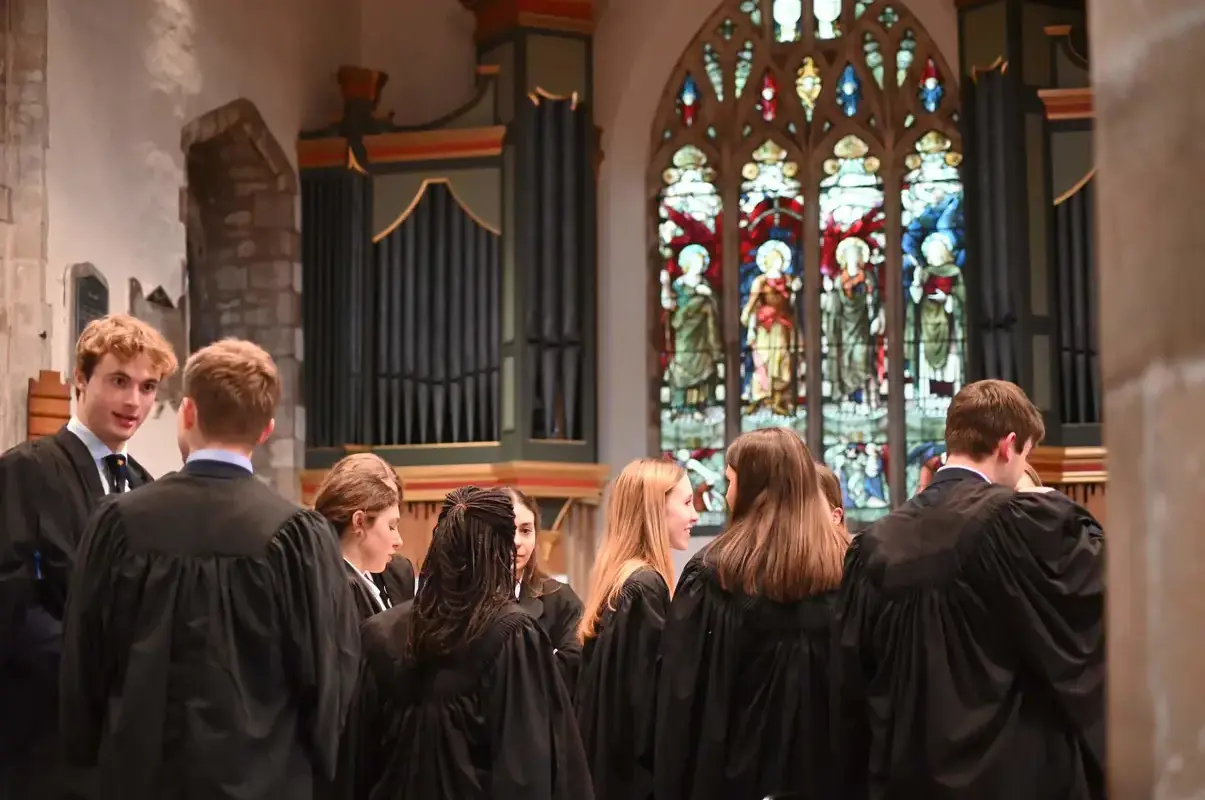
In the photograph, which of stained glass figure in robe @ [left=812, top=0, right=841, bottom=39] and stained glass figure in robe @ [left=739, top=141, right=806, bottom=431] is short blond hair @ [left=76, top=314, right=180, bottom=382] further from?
stained glass figure in robe @ [left=812, top=0, right=841, bottom=39]

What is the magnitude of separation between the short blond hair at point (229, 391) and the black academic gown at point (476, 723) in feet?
1.93

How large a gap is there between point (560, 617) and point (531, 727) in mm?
1680

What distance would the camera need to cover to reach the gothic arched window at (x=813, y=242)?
31.5 ft

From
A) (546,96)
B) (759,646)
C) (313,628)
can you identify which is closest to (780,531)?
(759,646)

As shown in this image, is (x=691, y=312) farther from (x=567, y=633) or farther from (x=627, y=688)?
(x=627, y=688)

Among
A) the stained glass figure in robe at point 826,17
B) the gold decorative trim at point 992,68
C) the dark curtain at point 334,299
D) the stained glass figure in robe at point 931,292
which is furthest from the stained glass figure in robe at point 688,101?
the dark curtain at point 334,299

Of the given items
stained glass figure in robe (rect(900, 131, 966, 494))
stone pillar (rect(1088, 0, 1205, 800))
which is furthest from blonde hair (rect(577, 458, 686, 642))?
stained glass figure in robe (rect(900, 131, 966, 494))

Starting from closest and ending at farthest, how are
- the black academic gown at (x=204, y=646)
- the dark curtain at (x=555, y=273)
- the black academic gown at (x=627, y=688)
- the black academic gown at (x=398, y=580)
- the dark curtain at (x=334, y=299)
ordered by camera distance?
the black academic gown at (x=204, y=646) → the black academic gown at (x=627, y=688) → the black academic gown at (x=398, y=580) → the dark curtain at (x=555, y=273) → the dark curtain at (x=334, y=299)

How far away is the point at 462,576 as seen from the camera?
3160 mm

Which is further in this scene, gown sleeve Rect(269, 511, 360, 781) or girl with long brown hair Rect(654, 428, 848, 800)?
girl with long brown hair Rect(654, 428, 848, 800)

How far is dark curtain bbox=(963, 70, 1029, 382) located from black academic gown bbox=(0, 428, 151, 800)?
6245 millimetres

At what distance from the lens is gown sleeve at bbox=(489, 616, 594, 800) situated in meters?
3.08

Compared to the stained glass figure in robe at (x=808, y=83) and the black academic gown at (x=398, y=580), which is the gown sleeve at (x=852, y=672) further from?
the stained glass figure in robe at (x=808, y=83)

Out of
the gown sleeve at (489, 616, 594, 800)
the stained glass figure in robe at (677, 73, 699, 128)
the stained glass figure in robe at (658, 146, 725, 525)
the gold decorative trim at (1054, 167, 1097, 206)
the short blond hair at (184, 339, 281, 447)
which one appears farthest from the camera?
the stained glass figure in robe at (677, 73, 699, 128)
